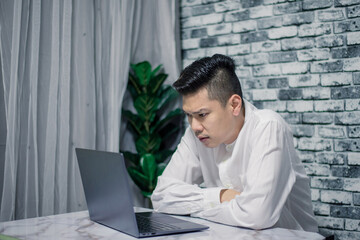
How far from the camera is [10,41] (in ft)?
7.32

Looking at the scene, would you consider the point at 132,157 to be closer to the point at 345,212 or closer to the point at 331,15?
the point at 345,212

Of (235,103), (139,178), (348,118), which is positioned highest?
(235,103)

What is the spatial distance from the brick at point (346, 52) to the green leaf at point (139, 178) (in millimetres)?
1471

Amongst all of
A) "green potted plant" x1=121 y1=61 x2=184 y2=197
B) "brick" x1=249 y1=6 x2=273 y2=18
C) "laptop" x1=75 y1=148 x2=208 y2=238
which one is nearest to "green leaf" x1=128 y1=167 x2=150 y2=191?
"green potted plant" x1=121 y1=61 x2=184 y2=197

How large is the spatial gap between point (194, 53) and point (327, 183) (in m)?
1.38

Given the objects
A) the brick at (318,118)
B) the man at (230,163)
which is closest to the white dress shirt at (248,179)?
the man at (230,163)

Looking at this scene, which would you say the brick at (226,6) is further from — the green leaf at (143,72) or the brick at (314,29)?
the green leaf at (143,72)

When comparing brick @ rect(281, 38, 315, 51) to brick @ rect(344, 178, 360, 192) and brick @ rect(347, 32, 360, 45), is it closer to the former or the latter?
brick @ rect(347, 32, 360, 45)

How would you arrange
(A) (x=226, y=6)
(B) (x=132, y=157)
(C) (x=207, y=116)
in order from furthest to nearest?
(A) (x=226, y=6)
(B) (x=132, y=157)
(C) (x=207, y=116)

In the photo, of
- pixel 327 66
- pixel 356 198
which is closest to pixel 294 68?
pixel 327 66

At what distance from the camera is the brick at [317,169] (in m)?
2.66

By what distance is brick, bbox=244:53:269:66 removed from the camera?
9.50 ft

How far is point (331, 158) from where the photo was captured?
8.64ft

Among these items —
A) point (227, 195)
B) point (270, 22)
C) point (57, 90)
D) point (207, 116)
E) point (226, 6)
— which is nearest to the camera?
point (227, 195)
